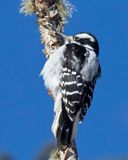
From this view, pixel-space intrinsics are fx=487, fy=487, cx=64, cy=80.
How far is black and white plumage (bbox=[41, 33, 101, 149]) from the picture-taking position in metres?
3.62

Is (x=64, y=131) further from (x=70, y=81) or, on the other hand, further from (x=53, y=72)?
(x=53, y=72)

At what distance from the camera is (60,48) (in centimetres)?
374

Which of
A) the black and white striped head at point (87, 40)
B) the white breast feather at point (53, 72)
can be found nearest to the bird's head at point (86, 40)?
the black and white striped head at point (87, 40)

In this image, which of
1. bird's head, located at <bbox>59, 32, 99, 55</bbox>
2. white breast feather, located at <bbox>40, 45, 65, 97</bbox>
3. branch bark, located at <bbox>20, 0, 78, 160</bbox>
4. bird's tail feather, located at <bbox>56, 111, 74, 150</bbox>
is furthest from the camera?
bird's head, located at <bbox>59, 32, 99, 55</bbox>

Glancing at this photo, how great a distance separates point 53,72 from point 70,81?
229 millimetres

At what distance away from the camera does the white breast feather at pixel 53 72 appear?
12.7 ft

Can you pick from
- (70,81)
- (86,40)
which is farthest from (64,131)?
(86,40)

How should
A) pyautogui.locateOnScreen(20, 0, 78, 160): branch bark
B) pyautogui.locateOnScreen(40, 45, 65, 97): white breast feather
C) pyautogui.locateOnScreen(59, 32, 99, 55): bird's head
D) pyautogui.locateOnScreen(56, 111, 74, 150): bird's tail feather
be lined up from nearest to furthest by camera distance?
Result: pyautogui.locateOnScreen(56, 111, 74, 150): bird's tail feather < pyautogui.locateOnScreen(20, 0, 78, 160): branch bark < pyautogui.locateOnScreen(40, 45, 65, 97): white breast feather < pyautogui.locateOnScreen(59, 32, 99, 55): bird's head

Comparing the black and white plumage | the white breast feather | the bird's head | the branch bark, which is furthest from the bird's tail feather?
the bird's head

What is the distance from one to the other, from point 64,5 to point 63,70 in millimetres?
658

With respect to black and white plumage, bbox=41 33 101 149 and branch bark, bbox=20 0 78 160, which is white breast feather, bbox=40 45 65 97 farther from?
branch bark, bbox=20 0 78 160

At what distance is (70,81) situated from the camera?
387 cm

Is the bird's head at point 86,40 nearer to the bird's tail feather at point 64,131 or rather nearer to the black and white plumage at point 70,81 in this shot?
the black and white plumage at point 70,81

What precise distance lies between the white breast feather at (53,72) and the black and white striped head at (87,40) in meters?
0.49
